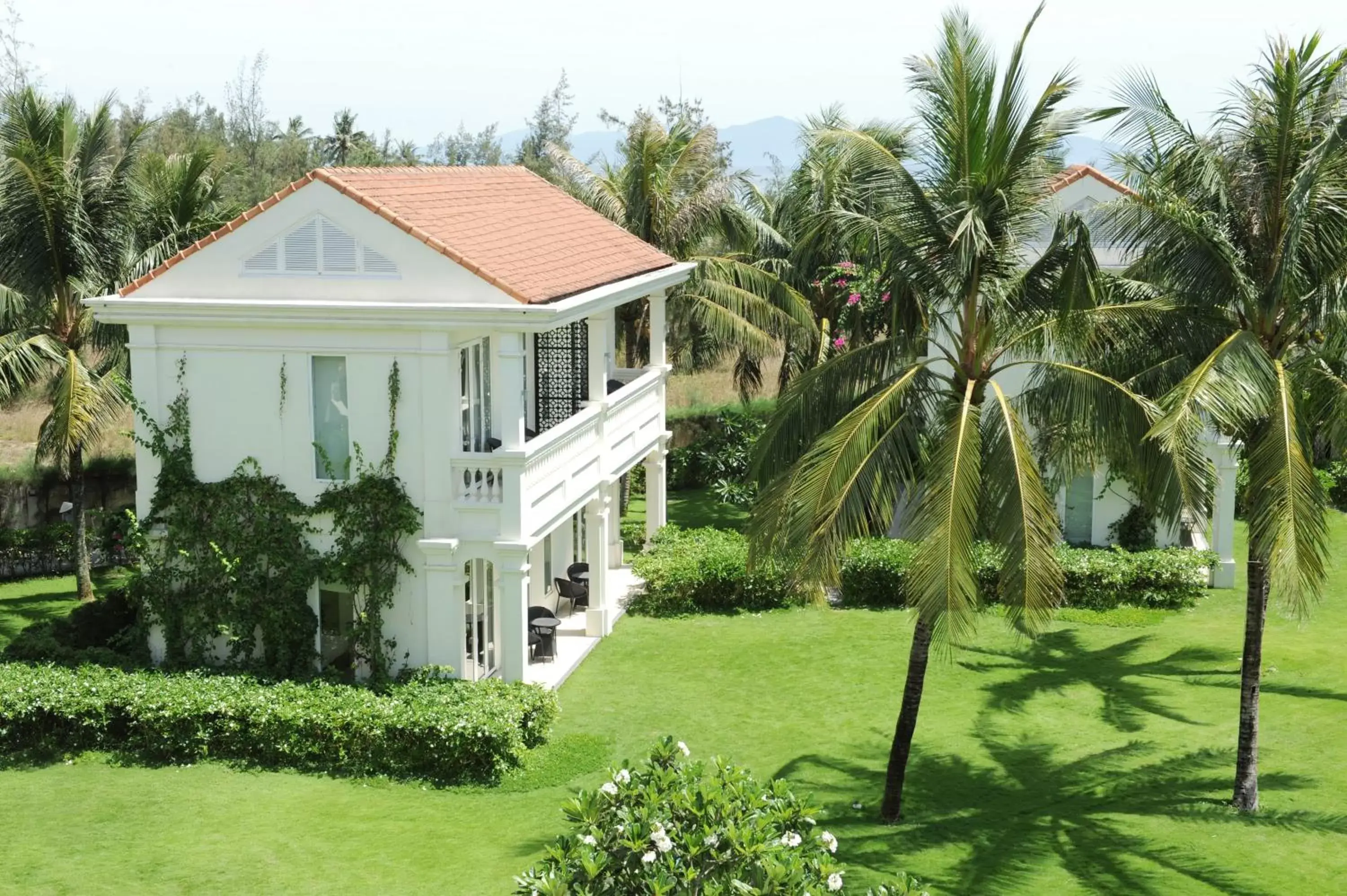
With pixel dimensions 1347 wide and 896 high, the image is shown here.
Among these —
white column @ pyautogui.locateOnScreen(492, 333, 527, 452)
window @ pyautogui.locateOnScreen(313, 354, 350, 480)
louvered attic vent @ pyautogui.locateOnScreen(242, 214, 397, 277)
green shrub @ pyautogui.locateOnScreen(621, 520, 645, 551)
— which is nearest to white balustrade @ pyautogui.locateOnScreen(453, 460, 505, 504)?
white column @ pyautogui.locateOnScreen(492, 333, 527, 452)

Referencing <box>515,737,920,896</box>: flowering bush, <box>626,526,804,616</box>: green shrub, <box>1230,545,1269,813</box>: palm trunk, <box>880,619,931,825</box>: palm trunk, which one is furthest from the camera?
<box>626,526,804,616</box>: green shrub

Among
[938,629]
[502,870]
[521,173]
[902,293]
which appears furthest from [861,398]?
[521,173]

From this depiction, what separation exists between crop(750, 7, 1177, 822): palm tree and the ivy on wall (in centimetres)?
583

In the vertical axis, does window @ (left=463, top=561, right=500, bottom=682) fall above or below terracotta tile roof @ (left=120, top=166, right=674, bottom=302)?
below

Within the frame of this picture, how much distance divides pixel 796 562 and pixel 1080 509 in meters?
14.9

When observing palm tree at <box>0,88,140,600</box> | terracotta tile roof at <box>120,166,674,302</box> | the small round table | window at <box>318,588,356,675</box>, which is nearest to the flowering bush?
terracotta tile roof at <box>120,166,674,302</box>

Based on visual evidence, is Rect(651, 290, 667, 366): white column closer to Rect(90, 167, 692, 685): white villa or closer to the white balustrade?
Rect(90, 167, 692, 685): white villa

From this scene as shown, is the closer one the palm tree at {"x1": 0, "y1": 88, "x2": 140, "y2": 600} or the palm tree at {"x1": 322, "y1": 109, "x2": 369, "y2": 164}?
the palm tree at {"x1": 0, "y1": 88, "x2": 140, "y2": 600}

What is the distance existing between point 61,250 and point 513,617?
10.7 metres

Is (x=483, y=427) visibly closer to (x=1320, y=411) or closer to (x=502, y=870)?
(x=502, y=870)

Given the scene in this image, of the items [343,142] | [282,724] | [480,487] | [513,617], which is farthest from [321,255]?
[343,142]

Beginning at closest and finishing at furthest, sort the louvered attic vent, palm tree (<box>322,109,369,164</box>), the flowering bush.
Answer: the flowering bush
the louvered attic vent
palm tree (<box>322,109,369,164</box>)

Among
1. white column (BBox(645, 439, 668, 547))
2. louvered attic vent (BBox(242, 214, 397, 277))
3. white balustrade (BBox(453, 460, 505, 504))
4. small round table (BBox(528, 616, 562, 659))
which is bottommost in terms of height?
small round table (BBox(528, 616, 562, 659))

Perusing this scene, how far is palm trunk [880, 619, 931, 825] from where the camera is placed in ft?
52.7
